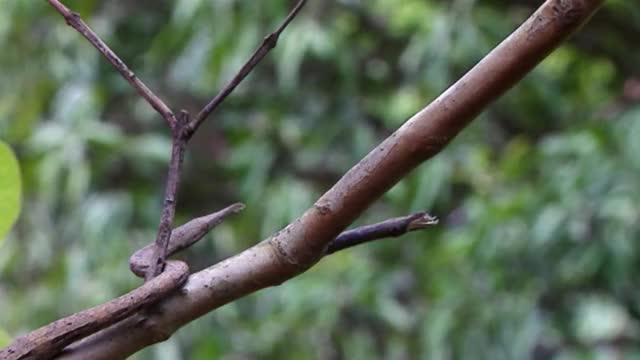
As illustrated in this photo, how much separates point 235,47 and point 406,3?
0.87 ft

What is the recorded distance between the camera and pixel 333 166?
122 cm

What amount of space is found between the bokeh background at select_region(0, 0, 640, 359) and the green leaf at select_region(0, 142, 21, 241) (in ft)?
2.49

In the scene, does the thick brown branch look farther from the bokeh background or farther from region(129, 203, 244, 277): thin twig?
the bokeh background

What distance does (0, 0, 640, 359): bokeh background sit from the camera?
1064mm

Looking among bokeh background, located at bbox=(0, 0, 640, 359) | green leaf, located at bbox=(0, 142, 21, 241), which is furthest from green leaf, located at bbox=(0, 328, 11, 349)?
bokeh background, located at bbox=(0, 0, 640, 359)

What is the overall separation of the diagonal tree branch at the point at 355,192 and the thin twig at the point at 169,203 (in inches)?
0.4

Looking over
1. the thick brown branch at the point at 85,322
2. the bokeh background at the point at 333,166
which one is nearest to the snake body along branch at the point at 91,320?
the thick brown branch at the point at 85,322

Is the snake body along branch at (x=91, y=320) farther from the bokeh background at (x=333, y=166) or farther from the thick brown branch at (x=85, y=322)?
the bokeh background at (x=333, y=166)

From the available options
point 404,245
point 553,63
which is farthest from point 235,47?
point 553,63

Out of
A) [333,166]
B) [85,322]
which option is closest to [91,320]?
[85,322]

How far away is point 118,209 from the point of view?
1184 millimetres

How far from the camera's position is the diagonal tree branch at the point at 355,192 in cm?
23

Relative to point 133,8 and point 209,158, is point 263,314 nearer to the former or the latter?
point 209,158

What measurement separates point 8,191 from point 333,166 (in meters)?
0.92
